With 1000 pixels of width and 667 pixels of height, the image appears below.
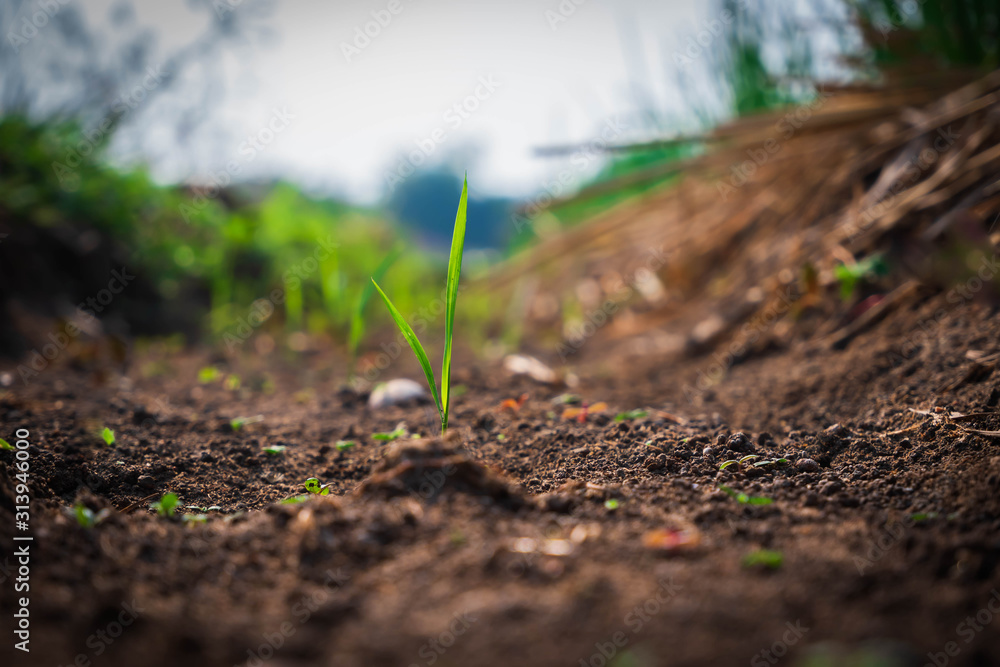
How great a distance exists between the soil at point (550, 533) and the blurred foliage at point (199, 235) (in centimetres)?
148

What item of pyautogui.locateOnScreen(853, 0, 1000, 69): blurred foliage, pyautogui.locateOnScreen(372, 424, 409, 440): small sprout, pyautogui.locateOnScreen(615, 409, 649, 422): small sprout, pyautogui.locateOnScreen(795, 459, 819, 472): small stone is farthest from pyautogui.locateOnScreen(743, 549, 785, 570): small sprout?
pyautogui.locateOnScreen(853, 0, 1000, 69): blurred foliage

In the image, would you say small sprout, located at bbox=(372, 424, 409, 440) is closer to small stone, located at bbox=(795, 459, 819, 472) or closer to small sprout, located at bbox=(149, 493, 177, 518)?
small sprout, located at bbox=(149, 493, 177, 518)

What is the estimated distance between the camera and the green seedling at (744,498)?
40.8 inches

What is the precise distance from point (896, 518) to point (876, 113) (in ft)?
8.08

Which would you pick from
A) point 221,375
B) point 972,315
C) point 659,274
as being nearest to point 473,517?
point 972,315

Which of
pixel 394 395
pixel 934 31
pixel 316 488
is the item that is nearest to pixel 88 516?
pixel 316 488

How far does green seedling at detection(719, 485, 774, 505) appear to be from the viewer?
3.40 ft

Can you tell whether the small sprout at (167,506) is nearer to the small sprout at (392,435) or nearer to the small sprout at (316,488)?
the small sprout at (316,488)

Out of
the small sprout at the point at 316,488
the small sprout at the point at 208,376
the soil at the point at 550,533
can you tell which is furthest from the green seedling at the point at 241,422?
the small sprout at the point at 208,376

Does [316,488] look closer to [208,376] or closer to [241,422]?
[241,422]

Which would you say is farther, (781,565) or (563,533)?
(563,533)

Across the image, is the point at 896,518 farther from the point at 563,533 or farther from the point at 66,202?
the point at 66,202

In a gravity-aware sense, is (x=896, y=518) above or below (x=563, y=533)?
below

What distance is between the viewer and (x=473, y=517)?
0.95 m
